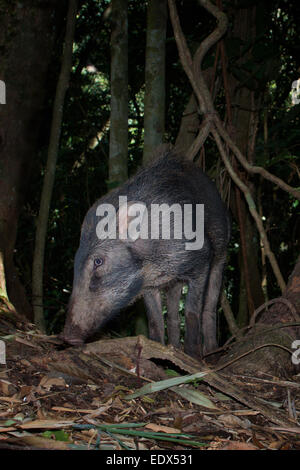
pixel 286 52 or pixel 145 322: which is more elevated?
pixel 286 52

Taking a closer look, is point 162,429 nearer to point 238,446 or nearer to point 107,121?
point 238,446

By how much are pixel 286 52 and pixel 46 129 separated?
4256mm

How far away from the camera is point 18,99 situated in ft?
16.5

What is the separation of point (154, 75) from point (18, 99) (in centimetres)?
152

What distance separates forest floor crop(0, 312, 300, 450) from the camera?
6.89ft

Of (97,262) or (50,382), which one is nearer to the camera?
(50,382)

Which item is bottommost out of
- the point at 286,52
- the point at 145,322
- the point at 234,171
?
the point at 145,322

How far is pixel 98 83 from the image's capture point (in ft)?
32.6

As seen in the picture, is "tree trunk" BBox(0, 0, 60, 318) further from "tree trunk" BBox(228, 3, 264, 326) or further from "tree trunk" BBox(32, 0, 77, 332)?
"tree trunk" BBox(228, 3, 264, 326)

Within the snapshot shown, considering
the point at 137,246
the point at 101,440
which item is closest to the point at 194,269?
the point at 137,246

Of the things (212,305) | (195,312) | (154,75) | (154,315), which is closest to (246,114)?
(154,75)

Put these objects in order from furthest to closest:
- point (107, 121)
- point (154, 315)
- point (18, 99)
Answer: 1. point (107, 121)
2. point (18, 99)
3. point (154, 315)

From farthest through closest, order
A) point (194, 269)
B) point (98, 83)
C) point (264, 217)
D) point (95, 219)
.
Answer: point (98, 83)
point (264, 217)
point (194, 269)
point (95, 219)
